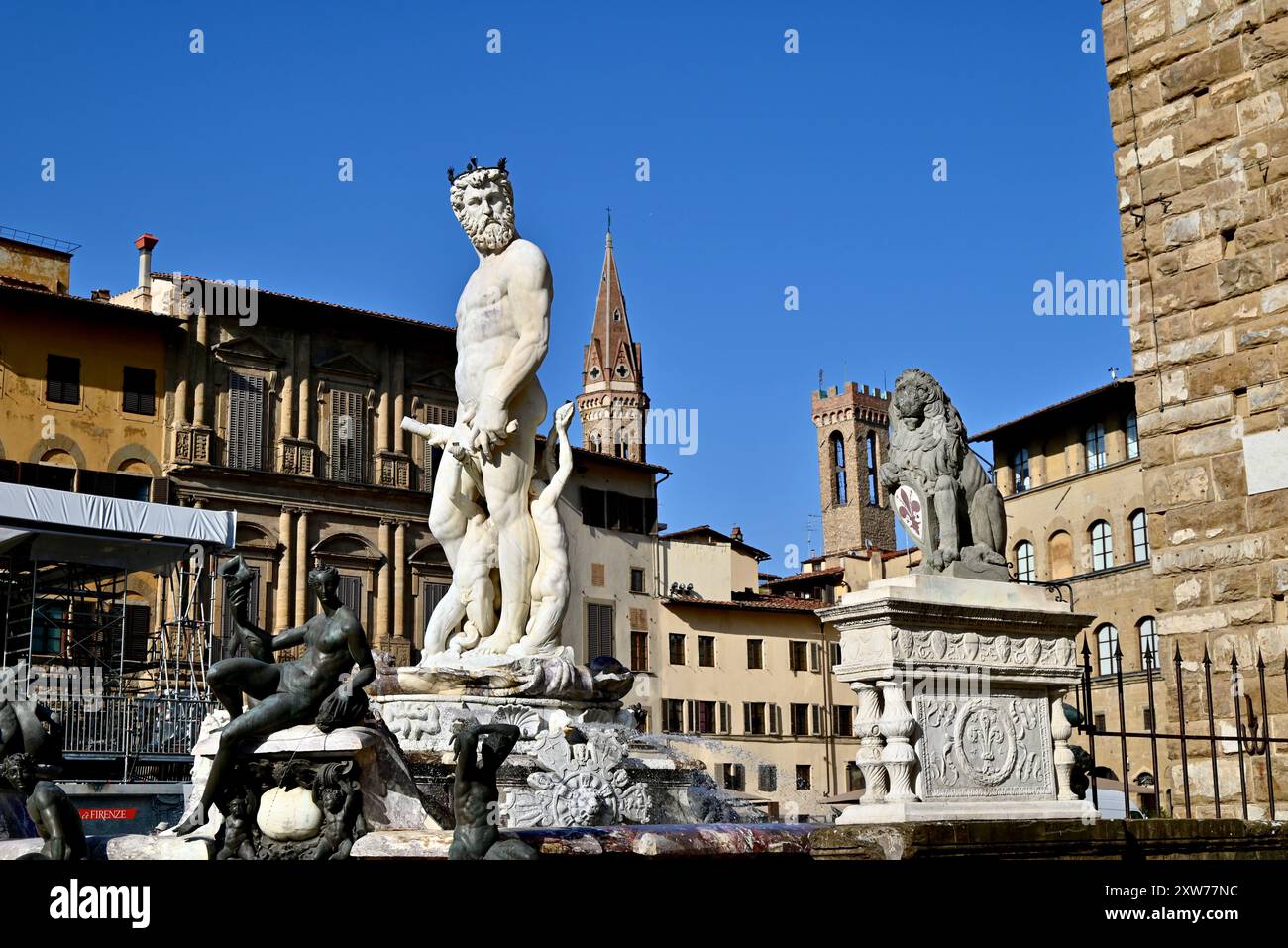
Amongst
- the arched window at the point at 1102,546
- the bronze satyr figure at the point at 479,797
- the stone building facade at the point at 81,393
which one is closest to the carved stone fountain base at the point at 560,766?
the bronze satyr figure at the point at 479,797

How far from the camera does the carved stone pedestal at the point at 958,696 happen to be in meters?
7.89

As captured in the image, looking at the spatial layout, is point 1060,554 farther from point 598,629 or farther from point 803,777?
point 598,629

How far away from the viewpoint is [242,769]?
24.6 ft

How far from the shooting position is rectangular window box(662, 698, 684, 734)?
5284 cm

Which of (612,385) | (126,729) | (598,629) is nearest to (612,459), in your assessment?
(598,629)

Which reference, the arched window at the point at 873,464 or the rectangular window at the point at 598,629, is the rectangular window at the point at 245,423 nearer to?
the rectangular window at the point at 598,629

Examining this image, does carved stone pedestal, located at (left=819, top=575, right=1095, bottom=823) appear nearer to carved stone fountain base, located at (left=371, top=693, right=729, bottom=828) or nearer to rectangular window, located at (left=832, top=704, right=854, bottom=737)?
carved stone fountain base, located at (left=371, top=693, right=729, bottom=828)

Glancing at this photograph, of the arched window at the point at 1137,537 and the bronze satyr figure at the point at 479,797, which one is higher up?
the arched window at the point at 1137,537

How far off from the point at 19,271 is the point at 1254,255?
39286 mm

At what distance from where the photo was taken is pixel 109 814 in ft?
80.5

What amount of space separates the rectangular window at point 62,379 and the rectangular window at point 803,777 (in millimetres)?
26505

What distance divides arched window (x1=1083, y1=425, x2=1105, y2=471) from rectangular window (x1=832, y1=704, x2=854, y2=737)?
13.4 meters

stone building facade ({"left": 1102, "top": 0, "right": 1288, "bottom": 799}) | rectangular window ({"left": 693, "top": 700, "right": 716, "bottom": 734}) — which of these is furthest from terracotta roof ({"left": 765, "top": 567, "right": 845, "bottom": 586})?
stone building facade ({"left": 1102, "top": 0, "right": 1288, "bottom": 799})
